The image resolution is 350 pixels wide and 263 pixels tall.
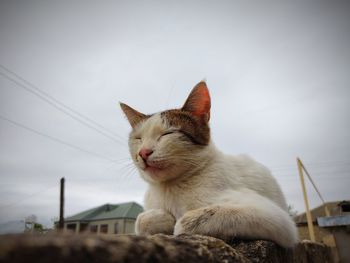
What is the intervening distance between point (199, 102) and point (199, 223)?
0.89 metres

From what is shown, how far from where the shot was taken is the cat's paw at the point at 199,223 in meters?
1.12

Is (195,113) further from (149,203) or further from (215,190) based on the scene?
(149,203)

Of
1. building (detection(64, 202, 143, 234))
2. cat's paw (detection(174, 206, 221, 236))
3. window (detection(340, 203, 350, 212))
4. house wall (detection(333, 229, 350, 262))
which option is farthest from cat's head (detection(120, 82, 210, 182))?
building (detection(64, 202, 143, 234))

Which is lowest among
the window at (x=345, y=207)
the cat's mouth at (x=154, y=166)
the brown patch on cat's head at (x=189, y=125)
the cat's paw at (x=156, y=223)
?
the window at (x=345, y=207)

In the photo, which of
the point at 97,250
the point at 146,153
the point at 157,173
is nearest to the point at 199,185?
the point at 157,173

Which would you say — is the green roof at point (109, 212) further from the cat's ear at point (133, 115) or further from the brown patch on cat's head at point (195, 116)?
the brown patch on cat's head at point (195, 116)

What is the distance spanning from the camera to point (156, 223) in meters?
1.38

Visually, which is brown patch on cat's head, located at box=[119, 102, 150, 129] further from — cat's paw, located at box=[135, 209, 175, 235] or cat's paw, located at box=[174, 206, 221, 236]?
cat's paw, located at box=[174, 206, 221, 236]

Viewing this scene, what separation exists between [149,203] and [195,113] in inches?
28.6

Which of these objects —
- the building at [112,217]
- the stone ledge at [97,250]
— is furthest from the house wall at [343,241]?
the building at [112,217]

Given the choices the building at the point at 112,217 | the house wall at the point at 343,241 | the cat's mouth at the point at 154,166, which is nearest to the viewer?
the cat's mouth at the point at 154,166

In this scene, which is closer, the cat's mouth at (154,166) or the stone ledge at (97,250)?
the stone ledge at (97,250)

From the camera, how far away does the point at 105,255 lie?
0.40 metres

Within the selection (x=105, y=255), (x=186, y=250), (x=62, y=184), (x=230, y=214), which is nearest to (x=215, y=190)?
(x=230, y=214)
